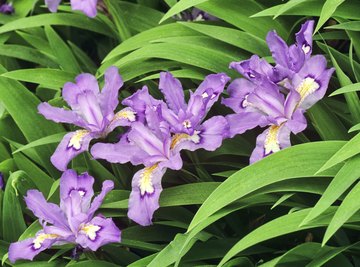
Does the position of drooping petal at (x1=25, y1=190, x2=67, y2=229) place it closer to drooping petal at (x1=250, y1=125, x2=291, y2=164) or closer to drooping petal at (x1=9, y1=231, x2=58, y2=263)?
drooping petal at (x1=9, y1=231, x2=58, y2=263)

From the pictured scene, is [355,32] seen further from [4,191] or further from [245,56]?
[4,191]

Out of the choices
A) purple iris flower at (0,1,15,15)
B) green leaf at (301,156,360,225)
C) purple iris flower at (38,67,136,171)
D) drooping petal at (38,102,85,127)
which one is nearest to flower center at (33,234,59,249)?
purple iris flower at (38,67,136,171)

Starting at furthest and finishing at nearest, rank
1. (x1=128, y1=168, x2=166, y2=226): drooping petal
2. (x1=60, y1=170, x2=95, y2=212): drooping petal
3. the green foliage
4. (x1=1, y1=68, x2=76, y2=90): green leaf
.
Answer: (x1=1, y1=68, x2=76, y2=90): green leaf, (x1=60, y1=170, x2=95, y2=212): drooping petal, (x1=128, y1=168, x2=166, y2=226): drooping petal, the green foliage

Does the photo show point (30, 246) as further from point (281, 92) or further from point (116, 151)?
point (281, 92)

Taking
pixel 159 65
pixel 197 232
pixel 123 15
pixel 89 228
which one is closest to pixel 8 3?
pixel 123 15

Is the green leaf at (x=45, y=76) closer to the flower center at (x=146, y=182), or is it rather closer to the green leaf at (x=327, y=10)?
the flower center at (x=146, y=182)

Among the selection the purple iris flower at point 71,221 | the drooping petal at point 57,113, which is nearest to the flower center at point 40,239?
the purple iris flower at point 71,221

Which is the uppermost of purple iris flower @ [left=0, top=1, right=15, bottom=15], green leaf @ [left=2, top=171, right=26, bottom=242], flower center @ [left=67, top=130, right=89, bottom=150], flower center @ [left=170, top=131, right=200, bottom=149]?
purple iris flower @ [left=0, top=1, right=15, bottom=15]
